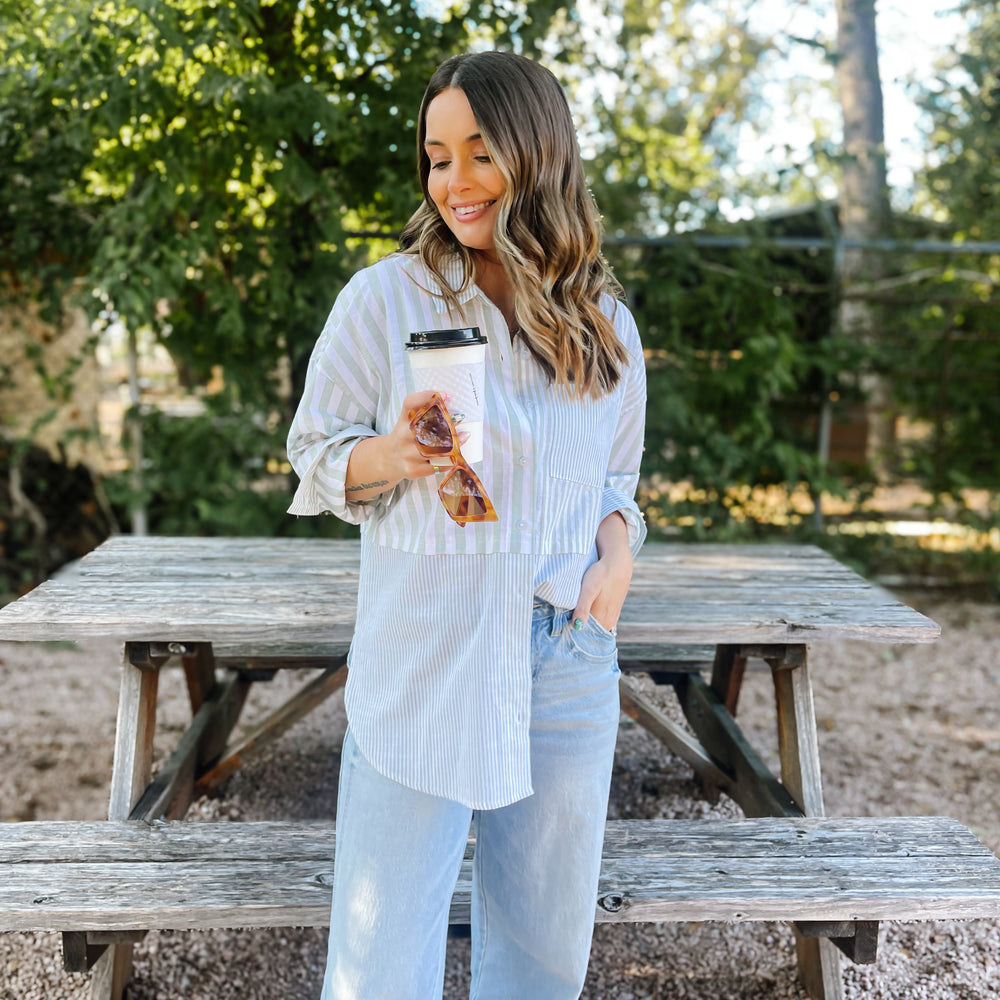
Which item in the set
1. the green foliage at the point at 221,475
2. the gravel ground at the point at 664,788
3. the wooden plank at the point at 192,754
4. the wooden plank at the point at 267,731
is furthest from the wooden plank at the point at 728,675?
the green foliage at the point at 221,475

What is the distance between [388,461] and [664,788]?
2.33 meters

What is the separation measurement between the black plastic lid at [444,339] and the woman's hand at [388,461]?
2.5 inches

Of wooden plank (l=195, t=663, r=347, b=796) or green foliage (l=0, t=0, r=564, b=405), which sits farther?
green foliage (l=0, t=0, r=564, b=405)

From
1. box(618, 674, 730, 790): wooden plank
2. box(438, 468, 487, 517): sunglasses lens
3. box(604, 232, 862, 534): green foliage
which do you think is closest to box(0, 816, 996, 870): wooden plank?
box(618, 674, 730, 790): wooden plank

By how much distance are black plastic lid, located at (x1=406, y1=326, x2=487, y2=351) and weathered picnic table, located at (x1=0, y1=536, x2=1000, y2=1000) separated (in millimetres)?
1113

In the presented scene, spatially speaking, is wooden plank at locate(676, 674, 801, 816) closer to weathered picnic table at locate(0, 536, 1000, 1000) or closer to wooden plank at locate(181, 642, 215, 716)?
weathered picnic table at locate(0, 536, 1000, 1000)

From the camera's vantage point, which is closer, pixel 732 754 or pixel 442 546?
pixel 442 546

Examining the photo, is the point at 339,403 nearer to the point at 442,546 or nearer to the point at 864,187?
the point at 442,546

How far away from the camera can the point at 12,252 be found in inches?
186

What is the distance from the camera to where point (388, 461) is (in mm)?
1372

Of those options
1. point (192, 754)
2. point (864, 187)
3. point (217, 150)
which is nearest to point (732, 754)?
point (192, 754)

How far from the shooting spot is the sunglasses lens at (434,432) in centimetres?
130

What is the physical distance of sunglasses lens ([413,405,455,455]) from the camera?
4.27ft

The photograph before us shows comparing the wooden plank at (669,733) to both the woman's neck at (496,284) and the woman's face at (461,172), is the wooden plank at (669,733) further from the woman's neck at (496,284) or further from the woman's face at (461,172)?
the woman's face at (461,172)
